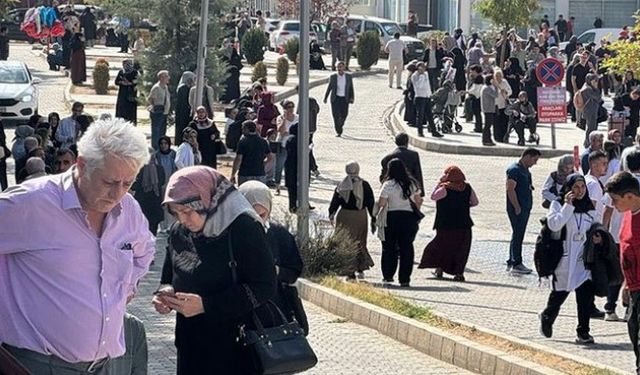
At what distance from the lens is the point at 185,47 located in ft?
119

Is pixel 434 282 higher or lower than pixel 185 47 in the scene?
lower

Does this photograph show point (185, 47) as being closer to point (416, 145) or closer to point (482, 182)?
point (416, 145)

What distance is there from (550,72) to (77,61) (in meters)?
16.6

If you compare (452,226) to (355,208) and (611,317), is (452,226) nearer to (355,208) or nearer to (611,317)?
(355,208)

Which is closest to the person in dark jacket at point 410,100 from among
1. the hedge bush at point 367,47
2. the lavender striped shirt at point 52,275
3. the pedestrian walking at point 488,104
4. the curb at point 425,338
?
the pedestrian walking at point 488,104

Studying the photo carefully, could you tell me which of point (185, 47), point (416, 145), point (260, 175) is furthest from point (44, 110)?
point (260, 175)

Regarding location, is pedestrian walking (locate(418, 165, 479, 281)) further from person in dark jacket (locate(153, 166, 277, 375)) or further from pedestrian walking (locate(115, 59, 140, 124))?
pedestrian walking (locate(115, 59, 140, 124))

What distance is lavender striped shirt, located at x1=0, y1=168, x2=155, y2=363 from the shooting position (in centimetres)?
555

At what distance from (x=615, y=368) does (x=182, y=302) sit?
20.0 ft

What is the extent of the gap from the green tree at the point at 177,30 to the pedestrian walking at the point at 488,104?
20.1ft

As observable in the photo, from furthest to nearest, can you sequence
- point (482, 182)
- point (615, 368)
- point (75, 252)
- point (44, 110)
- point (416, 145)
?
point (44, 110), point (416, 145), point (482, 182), point (615, 368), point (75, 252)

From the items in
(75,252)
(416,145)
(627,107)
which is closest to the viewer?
(75,252)

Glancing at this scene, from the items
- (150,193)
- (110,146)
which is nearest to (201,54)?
(150,193)

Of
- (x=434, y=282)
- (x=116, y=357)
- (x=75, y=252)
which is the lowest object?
(x=434, y=282)
